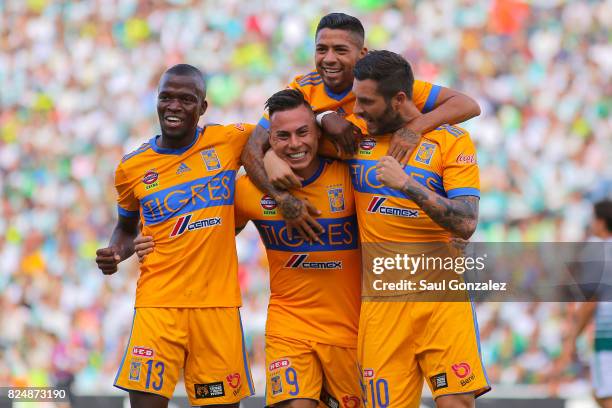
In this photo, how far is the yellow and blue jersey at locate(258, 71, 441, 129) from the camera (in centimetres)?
535

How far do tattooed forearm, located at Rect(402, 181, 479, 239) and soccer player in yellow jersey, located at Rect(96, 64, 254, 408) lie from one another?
114 cm

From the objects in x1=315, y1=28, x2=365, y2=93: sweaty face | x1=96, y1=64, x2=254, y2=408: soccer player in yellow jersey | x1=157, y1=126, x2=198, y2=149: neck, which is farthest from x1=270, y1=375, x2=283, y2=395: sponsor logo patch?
x1=315, y1=28, x2=365, y2=93: sweaty face

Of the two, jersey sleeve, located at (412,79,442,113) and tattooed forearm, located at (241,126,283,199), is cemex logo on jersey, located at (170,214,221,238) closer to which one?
tattooed forearm, located at (241,126,283,199)

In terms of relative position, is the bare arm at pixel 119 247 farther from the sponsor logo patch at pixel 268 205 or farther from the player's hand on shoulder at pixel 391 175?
the player's hand on shoulder at pixel 391 175

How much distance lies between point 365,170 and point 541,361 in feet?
16.4

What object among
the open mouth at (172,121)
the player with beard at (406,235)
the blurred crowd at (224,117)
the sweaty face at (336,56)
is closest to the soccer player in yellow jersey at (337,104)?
the sweaty face at (336,56)

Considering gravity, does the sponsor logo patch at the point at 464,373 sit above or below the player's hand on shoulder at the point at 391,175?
below

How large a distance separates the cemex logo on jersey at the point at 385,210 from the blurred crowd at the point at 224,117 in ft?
15.0

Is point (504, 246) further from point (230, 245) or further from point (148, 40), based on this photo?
point (148, 40)

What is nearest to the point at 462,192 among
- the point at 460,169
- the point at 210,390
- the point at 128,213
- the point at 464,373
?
the point at 460,169

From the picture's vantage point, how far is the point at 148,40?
12.7 m

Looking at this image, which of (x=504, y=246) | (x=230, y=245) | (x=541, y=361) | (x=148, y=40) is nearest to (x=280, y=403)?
(x=230, y=245)

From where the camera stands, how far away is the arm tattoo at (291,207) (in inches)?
207

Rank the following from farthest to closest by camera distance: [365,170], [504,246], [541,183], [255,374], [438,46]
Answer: [438,46] → [541,183] → [255,374] → [504,246] → [365,170]
